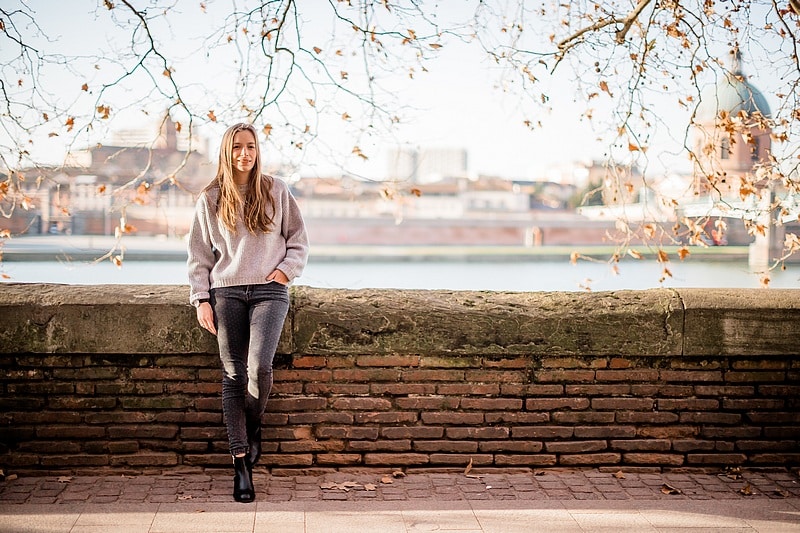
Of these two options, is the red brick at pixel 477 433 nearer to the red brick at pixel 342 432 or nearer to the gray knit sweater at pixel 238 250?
the red brick at pixel 342 432

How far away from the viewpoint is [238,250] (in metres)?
3.73

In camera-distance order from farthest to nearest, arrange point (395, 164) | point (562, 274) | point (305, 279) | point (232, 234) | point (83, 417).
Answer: point (562, 274) < point (395, 164) < point (305, 279) < point (83, 417) < point (232, 234)

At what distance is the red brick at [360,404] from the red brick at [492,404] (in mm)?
403

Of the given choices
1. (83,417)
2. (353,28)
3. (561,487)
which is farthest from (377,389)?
(353,28)

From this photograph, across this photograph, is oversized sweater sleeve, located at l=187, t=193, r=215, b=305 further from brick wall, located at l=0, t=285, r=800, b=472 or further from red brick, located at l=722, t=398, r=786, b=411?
red brick, located at l=722, t=398, r=786, b=411

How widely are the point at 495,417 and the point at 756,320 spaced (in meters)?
1.42

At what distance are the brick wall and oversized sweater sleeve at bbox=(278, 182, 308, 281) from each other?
A: 0.31 metres

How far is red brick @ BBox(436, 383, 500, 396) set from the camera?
4.11 meters

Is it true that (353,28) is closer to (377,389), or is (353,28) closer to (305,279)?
(305,279)

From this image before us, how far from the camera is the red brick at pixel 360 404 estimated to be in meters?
4.07

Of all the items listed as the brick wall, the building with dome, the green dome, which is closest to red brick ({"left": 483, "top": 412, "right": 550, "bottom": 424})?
the brick wall

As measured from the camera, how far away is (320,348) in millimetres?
4020

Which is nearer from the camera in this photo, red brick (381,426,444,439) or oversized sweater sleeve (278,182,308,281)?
oversized sweater sleeve (278,182,308,281)

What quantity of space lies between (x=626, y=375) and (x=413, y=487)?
122 centimetres
